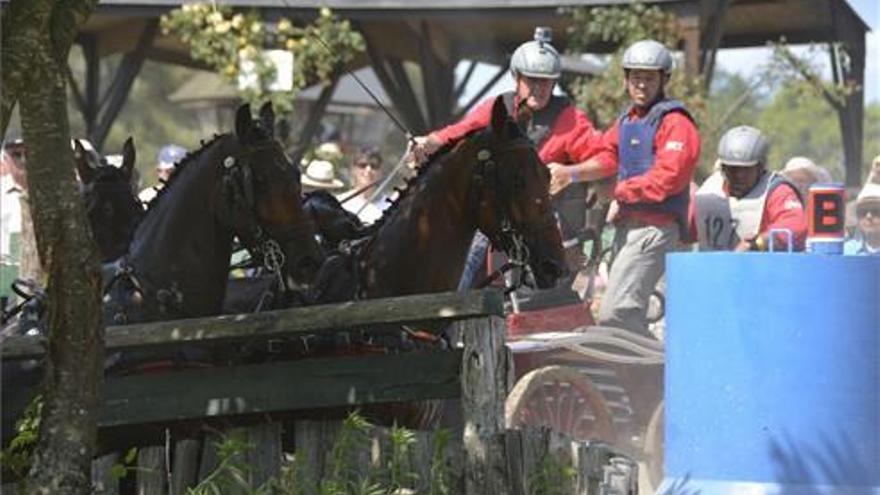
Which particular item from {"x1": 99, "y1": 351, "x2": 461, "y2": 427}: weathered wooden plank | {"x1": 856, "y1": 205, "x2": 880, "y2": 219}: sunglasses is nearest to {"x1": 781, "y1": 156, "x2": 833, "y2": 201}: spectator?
{"x1": 856, "y1": 205, "x2": 880, "y2": 219}: sunglasses

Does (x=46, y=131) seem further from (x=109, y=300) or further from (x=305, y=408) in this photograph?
(x=109, y=300)

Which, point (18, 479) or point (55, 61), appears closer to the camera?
point (55, 61)

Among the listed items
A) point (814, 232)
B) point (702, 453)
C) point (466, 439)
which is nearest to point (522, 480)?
point (466, 439)

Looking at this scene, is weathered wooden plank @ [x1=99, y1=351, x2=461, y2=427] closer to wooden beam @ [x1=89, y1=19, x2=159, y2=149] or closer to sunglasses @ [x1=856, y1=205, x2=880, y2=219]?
sunglasses @ [x1=856, y1=205, x2=880, y2=219]

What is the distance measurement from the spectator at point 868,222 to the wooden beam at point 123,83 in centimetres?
956

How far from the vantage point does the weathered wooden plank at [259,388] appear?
701cm

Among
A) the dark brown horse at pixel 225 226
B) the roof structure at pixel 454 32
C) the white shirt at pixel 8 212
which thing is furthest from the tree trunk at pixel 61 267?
Answer: the roof structure at pixel 454 32

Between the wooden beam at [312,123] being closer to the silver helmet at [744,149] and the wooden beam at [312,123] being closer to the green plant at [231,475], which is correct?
the silver helmet at [744,149]

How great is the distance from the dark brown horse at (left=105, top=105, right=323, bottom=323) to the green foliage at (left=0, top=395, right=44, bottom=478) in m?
1.20

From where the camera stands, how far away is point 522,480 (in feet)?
22.4

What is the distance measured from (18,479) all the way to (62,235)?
1207 millimetres

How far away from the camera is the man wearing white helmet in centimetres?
1195

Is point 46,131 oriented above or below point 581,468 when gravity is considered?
above

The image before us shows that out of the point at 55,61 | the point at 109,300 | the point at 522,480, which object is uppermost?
the point at 55,61
